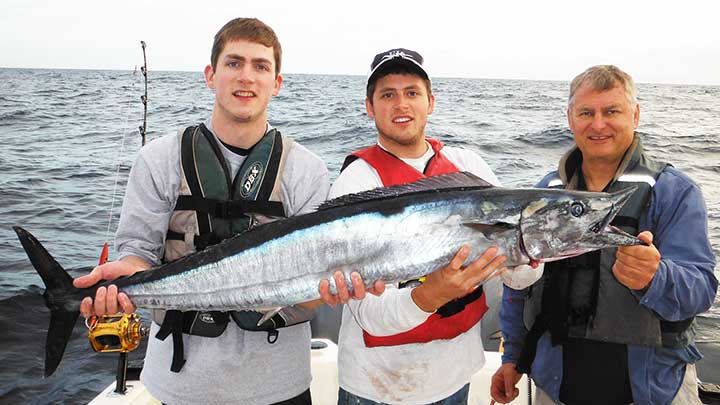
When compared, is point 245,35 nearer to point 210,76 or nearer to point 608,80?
point 210,76

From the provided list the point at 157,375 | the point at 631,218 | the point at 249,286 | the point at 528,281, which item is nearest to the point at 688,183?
the point at 631,218

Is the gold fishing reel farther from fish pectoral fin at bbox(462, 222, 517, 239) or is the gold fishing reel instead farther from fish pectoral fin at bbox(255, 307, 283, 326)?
fish pectoral fin at bbox(462, 222, 517, 239)

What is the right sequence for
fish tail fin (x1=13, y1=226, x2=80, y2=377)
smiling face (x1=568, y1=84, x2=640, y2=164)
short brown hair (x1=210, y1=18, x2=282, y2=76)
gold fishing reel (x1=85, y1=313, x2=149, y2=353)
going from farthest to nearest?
gold fishing reel (x1=85, y1=313, x2=149, y2=353), short brown hair (x1=210, y1=18, x2=282, y2=76), smiling face (x1=568, y1=84, x2=640, y2=164), fish tail fin (x1=13, y1=226, x2=80, y2=377)

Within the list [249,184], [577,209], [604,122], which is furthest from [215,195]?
[604,122]

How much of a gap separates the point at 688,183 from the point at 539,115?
34181mm

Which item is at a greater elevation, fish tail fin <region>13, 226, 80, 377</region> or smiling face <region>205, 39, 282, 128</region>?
smiling face <region>205, 39, 282, 128</region>

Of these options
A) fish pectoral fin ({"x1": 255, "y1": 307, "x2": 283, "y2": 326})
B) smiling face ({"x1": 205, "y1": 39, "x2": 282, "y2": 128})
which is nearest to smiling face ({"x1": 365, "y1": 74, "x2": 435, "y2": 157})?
smiling face ({"x1": 205, "y1": 39, "x2": 282, "y2": 128})

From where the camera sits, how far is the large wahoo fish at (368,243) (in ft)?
8.73

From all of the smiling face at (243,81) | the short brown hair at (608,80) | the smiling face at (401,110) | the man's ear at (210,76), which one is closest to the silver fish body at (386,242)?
the smiling face at (401,110)

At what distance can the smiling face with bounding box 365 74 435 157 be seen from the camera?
340 cm

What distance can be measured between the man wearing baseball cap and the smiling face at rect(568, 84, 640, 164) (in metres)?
0.65

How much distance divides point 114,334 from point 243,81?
7.36 ft

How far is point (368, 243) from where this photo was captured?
2768mm

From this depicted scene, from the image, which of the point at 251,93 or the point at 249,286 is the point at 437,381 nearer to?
the point at 249,286
